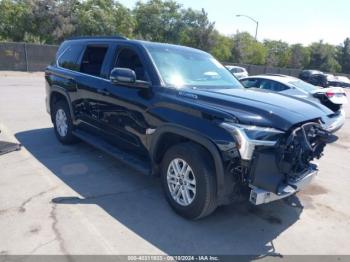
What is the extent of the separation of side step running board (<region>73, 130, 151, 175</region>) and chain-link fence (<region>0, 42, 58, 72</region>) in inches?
864

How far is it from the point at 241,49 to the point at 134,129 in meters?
54.7

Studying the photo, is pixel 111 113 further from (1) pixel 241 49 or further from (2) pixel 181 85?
(1) pixel 241 49

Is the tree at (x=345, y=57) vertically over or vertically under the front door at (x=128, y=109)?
over

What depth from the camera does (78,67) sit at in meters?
6.07

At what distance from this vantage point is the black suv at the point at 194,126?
3381mm

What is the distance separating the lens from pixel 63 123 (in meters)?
6.54

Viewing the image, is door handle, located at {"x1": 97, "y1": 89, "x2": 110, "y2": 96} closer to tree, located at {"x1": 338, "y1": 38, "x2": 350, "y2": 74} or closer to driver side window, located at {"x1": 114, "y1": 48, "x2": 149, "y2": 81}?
driver side window, located at {"x1": 114, "y1": 48, "x2": 149, "y2": 81}

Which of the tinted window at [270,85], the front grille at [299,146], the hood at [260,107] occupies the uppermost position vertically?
the hood at [260,107]

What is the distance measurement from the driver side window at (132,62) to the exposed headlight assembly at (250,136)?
5.19ft

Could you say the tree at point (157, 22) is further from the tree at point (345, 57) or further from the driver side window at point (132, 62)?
the driver side window at point (132, 62)

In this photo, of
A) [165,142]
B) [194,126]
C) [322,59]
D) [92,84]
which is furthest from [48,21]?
[322,59]

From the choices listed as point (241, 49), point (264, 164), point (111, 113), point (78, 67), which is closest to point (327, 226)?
point (264, 164)

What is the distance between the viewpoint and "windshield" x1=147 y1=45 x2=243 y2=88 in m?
4.46

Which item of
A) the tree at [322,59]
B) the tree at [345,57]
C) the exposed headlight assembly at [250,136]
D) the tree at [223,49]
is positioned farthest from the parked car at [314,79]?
the tree at [345,57]
